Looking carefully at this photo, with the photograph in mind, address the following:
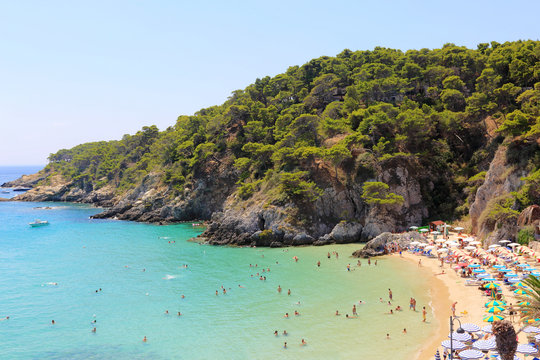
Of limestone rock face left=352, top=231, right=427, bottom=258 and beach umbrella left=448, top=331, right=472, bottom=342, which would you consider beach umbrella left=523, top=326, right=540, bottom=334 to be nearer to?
beach umbrella left=448, top=331, right=472, bottom=342

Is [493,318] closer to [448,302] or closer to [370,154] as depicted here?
[448,302]

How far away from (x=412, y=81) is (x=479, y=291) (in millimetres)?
51768

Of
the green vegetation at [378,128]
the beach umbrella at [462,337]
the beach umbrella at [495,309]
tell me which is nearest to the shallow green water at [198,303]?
the beach umbrella at [462,337]

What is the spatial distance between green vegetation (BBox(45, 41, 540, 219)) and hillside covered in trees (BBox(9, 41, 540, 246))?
215 millimetres

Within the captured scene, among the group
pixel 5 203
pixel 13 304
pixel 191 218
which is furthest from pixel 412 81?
pixel 5 203

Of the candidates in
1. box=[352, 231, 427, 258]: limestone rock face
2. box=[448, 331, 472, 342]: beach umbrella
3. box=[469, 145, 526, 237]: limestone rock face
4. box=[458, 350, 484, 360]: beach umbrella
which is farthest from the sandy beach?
box=[469, 145, 526, 237]: limestone rock face

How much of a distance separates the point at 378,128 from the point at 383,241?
21.8m

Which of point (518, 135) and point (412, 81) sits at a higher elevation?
point (412, 81)

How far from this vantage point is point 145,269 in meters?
46.2

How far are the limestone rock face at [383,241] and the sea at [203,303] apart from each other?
1.82 m

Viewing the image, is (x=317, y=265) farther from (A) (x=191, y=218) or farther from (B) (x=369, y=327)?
(A) (x=191, y=218)

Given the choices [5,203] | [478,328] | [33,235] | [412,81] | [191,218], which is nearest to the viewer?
[478,328]

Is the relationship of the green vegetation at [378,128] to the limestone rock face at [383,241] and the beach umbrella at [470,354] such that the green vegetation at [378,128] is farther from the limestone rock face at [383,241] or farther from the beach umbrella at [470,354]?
the beach umbrella at [470,354]

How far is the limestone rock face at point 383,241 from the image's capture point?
46.2 m
